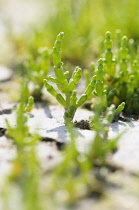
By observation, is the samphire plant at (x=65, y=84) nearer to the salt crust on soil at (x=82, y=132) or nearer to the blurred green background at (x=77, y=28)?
the salt crust on soil at (x=82, y=132)

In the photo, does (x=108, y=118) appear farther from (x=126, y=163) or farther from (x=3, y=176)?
(x=3, y=176)

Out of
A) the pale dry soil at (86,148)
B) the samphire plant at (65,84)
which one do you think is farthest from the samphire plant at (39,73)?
the samphire plant at (65,84)

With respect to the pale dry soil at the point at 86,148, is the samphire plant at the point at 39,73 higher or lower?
higher

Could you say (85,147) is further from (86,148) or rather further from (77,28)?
(77,28)

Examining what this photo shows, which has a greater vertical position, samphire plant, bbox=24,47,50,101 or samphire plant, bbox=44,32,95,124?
samphire plant, bbox=24,47,50,101

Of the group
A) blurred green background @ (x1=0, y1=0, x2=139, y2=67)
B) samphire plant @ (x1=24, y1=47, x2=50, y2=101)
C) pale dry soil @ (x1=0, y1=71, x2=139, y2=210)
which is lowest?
pale dry soil @ (x1=0, y1=71, x2=139, y2=210)

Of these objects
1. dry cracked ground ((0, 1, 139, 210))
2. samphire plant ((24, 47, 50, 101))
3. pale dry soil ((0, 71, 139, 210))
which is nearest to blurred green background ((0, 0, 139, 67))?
samphire plant ((24, 47, 50, 101))

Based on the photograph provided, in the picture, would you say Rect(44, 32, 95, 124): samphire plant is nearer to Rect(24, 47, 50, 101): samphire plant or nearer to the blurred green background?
Rect(24, 47, 50, 101): samphire plant

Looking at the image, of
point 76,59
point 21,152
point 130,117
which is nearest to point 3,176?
point 21,152

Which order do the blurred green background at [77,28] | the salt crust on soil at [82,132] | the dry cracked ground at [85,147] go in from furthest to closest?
the blurred green background at [77,28]
the salt crust on soil at [82,132]
the dry cracked ground at [85,147]

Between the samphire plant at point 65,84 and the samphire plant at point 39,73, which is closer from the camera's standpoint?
the samphire plant at point 65,84
